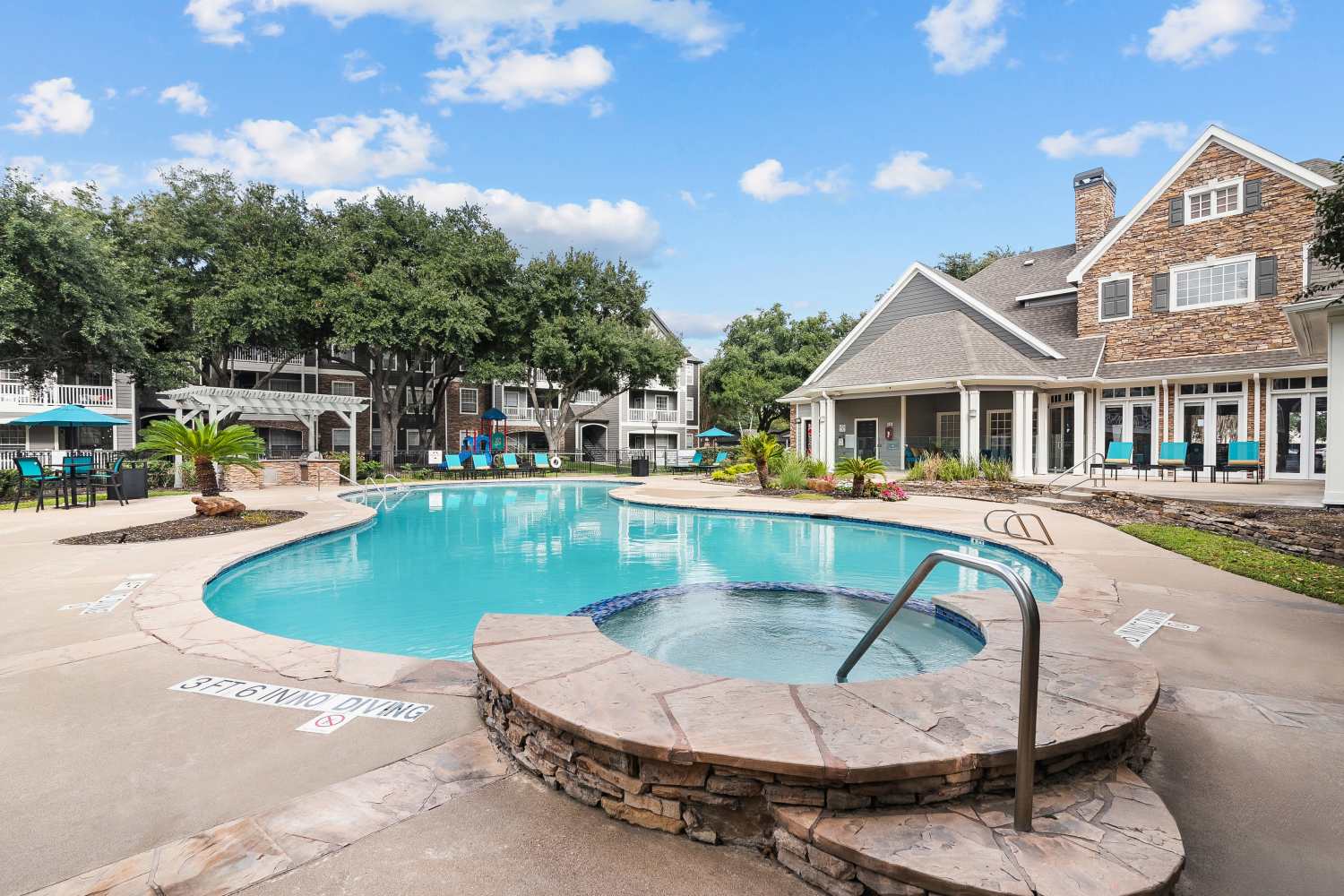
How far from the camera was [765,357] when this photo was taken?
113ft

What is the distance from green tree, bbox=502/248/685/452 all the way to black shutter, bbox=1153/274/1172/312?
691 inches

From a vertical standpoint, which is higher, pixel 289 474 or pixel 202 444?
pixel 202 444

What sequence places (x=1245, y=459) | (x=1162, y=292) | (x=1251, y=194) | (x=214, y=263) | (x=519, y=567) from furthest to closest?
(x=214, y=263) → (x=1162, y=292) → (x=1251, y=194) → (x=1245, y=459) → (x=519, y=567)

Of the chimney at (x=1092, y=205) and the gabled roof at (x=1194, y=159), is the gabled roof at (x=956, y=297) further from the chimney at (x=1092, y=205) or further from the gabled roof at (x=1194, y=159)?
the chimney at (x=1092, y=205)

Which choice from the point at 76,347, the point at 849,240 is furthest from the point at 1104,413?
the point at 76,347

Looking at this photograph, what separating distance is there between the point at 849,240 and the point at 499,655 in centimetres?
2129

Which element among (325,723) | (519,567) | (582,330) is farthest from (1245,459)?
(582,330)

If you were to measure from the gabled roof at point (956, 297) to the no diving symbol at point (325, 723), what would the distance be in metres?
21.3

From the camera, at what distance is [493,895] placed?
1982 millimetres

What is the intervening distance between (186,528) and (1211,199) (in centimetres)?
2502

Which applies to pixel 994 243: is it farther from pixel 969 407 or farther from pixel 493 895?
pixel 493 895

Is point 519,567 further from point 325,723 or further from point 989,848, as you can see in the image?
point 989,848

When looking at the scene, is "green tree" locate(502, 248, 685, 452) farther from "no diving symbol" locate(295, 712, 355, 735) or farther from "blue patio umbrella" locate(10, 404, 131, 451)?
"no diving symbol" locate(295, 712, 355, 735)

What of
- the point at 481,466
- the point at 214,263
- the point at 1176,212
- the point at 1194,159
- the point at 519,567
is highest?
the point at 1194,159
